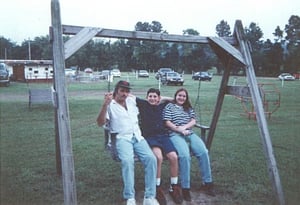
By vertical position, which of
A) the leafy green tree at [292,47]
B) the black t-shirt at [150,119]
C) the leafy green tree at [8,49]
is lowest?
the black t-shirt at [150,119]

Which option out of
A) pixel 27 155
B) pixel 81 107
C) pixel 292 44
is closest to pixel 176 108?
pixel 27 155

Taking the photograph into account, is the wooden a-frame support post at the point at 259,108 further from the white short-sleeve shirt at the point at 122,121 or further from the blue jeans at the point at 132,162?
the white short-sleeve shirt at the point at 122,121

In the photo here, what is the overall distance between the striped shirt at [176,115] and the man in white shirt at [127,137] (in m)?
0.44

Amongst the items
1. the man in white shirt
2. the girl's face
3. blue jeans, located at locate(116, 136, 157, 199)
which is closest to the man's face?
the man in white shirt

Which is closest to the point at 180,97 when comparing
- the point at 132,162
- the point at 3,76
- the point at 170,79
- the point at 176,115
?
the point at 176,115

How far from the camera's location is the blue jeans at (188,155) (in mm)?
4023

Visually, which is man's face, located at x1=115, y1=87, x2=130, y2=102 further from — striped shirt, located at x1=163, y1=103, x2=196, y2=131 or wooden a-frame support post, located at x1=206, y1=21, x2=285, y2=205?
wooden a-frame support post, located at x1=206, y1=21, x2=285, y2=205

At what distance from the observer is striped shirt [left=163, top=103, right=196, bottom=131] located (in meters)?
4.53

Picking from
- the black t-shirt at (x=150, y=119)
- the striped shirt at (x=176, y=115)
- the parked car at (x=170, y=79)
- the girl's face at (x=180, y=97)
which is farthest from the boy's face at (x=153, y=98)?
the parked car at (x=170, y=79)

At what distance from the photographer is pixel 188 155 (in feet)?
13.5

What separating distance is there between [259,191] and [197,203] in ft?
2.99

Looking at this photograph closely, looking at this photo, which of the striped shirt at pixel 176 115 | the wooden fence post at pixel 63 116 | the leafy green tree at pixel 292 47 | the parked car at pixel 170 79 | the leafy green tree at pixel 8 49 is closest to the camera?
the wooden fence post at pixel 63 116

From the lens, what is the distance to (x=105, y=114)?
4.04 metres

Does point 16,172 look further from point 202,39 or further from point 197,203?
point 202,39
